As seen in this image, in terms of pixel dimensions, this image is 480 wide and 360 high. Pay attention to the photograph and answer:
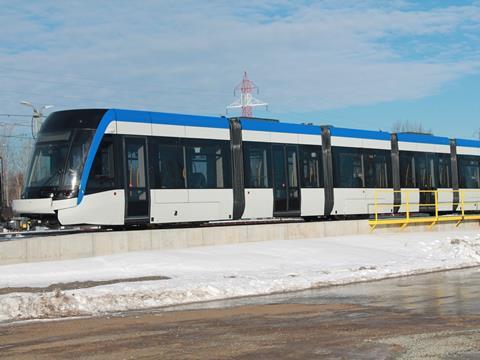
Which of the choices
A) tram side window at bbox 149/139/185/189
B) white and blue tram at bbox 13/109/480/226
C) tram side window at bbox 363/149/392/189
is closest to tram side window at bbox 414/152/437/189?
white and blue tram at bbox 13/109/480/226

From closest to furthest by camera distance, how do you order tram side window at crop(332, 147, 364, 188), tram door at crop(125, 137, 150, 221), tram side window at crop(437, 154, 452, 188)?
tram door at crop(125, 137, 150, 221)
tram side window at crop(332, 147, 364, 188)
tram side window at crop(437, 154, 452, 188)

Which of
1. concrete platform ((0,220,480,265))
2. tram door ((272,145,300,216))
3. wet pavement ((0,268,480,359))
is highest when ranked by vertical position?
tram door ((272,145,300,216))

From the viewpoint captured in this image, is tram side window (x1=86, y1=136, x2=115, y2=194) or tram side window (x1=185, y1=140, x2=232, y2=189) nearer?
tram side window (x1=86, y1=136, x2=115, y2=194)

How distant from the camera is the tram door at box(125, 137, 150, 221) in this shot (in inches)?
834

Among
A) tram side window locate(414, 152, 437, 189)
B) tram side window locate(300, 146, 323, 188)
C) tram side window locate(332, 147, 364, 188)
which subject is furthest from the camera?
tram side window locate(414, 152, 437, 189)

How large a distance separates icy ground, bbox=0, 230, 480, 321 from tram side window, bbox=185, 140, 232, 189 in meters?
2.41

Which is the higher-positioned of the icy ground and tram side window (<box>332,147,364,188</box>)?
tram side window (<box>332,147,364,188</box>)

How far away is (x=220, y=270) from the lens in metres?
17.8

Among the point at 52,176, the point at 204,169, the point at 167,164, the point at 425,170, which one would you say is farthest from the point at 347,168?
the point at 52,176

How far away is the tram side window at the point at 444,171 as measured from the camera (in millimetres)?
33906

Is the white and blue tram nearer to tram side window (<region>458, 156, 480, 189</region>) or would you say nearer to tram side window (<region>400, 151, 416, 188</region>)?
tram side window (<region>400, 151, 416, 188</region>)

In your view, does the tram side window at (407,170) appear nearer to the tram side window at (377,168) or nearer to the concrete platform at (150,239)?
the tram side window at (377,168)

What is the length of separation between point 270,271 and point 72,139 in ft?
22.2

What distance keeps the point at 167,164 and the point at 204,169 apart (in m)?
1.47
